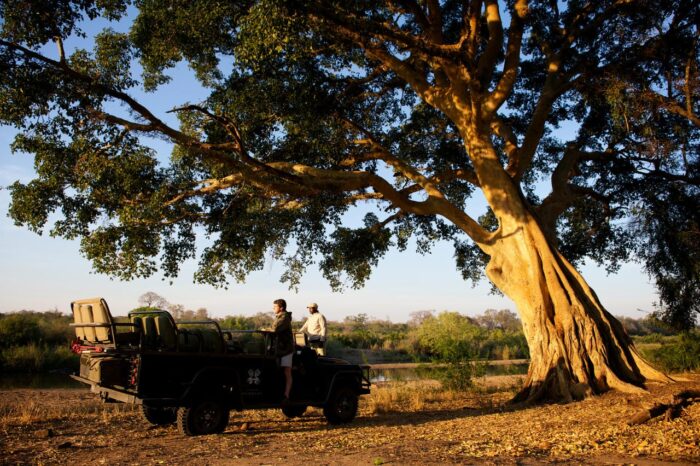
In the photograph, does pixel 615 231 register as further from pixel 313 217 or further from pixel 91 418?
pixel 91 418

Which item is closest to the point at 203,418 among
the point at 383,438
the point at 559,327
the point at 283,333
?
the point at 283,333

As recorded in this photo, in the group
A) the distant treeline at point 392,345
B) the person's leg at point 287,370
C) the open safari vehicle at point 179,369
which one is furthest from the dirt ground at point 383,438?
the distant treeline at point 392,345

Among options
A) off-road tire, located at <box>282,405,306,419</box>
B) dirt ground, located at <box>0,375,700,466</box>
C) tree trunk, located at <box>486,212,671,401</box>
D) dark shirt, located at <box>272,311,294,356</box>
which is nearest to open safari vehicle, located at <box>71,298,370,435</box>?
dark shirt, located at <box>272,311,294,356</box>

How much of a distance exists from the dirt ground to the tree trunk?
0.75 metres

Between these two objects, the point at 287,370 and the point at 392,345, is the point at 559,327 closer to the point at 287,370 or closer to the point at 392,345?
the point at 287,370

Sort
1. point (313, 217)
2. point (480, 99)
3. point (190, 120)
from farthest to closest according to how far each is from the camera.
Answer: point (313, 217) < point (190, 120) < point (480, 99)

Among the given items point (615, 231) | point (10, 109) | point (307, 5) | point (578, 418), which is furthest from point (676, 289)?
point (10, 109)

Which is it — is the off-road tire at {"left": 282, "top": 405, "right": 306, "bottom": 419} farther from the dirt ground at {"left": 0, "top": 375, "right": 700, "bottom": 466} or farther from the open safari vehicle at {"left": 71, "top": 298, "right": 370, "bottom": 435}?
the open safari vehicle at {"left": 71, "top": 298, "right": 370, "bottom": 435}

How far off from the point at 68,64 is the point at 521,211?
381 inches

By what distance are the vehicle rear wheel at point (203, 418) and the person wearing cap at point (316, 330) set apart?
2429 mm

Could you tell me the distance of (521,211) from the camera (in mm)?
13586

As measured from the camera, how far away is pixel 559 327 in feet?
42.0

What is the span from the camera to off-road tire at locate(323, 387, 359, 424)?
33.6 ft

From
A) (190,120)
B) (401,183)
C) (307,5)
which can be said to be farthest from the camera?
(401,183)
